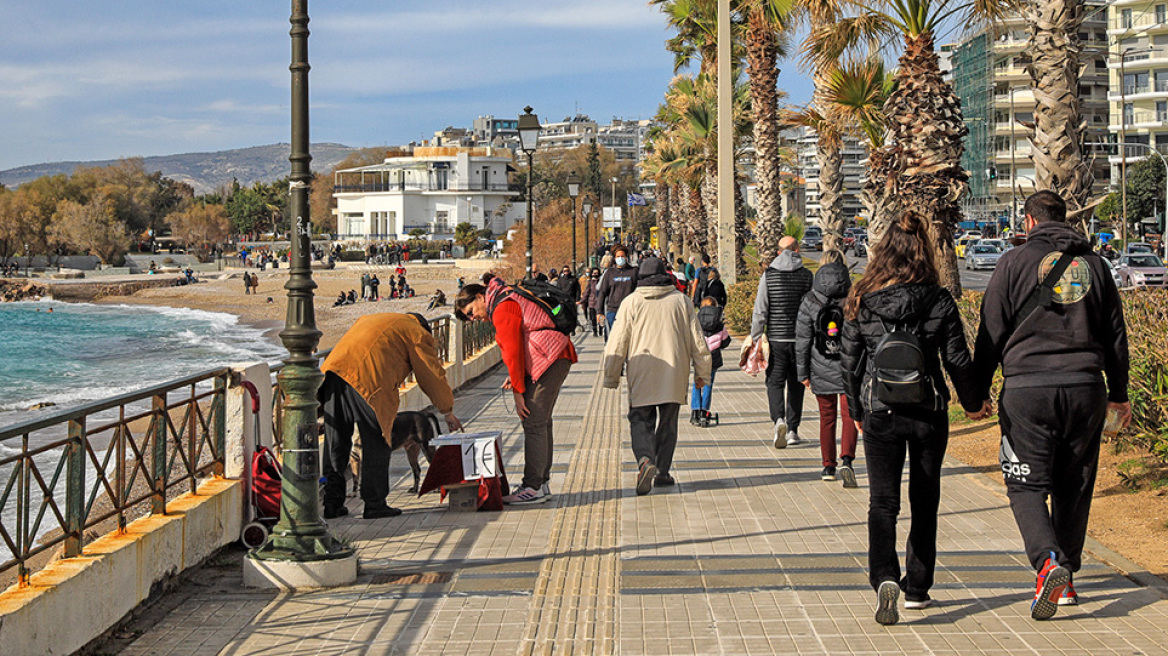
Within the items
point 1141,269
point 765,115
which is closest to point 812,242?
point 1141,269

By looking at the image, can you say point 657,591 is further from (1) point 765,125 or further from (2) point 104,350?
(2) point 104,350

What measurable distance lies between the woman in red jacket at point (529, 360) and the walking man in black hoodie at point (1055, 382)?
150 inches

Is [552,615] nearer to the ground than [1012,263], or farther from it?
nearer to the ground

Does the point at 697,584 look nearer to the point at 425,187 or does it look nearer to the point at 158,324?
the point at 158,324

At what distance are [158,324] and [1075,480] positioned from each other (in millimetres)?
71433

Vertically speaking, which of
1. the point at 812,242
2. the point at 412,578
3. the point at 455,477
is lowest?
the point at 412,578

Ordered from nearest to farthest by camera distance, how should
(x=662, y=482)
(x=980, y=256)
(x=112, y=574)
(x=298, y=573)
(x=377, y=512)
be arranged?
1. (x=112, y=574)
2. (x=298, y=573)
3. (x=377, y=512)
4. (x=662, y=482)
5. (x=980, y=256)

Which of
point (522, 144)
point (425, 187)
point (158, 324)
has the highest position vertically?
point (425, 187)

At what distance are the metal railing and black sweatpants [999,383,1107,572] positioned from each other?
435 centimetres

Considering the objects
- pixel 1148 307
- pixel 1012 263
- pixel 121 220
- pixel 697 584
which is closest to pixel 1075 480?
pixel 1012 263

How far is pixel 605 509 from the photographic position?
26.9ft

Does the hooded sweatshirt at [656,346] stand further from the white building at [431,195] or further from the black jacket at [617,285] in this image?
the white building at [431,195]

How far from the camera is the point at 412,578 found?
21.1ft

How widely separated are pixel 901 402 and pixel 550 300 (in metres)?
4.07
